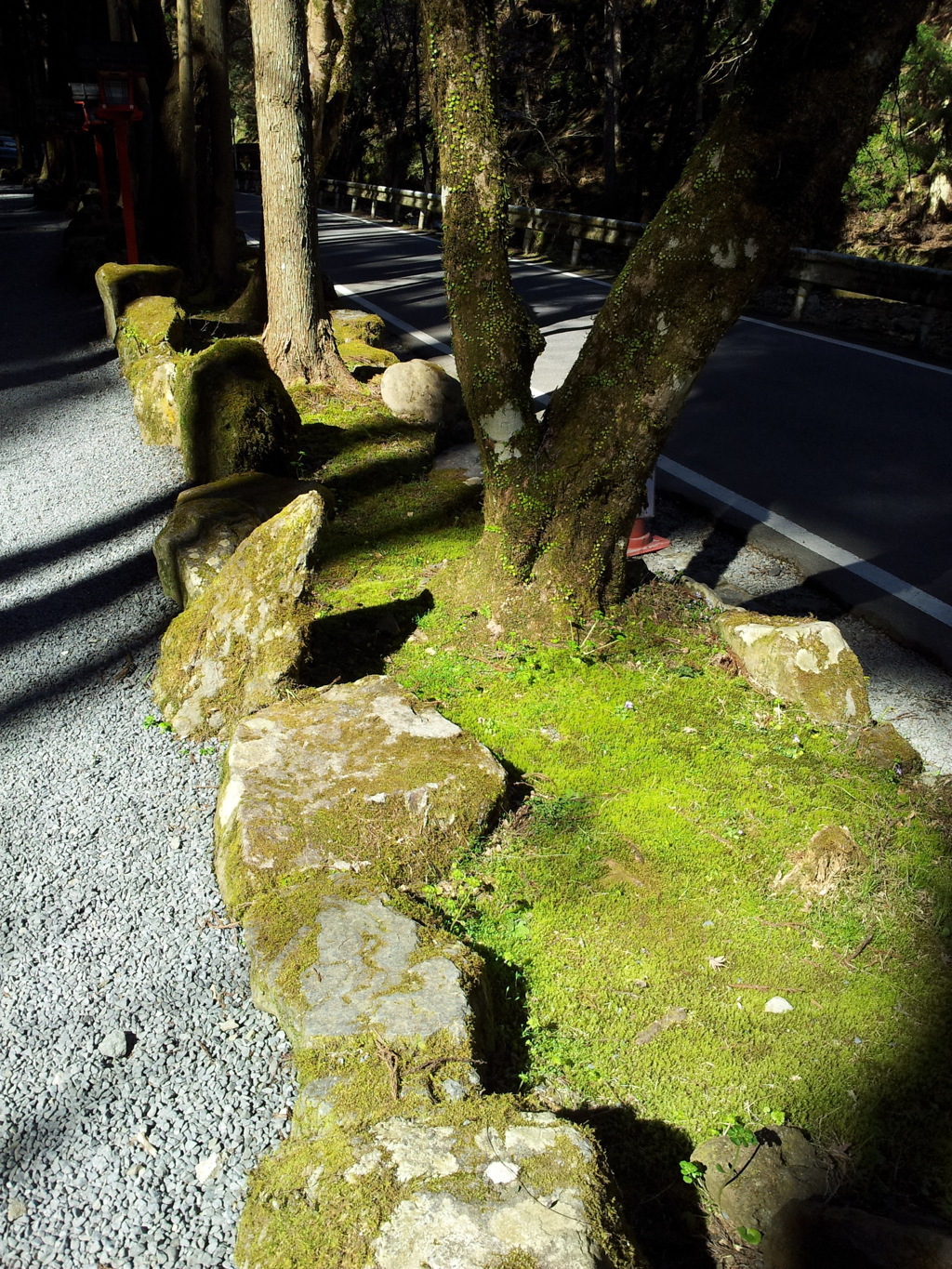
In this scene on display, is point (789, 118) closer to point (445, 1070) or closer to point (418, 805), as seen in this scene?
point (418, 805)

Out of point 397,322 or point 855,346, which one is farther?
point 397,322

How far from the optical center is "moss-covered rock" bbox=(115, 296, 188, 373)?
369 inches

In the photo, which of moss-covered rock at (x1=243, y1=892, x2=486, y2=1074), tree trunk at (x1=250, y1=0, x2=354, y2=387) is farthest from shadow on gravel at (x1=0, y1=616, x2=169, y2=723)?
tree trunk at (x1=250, y1=0, x2=354, y2=387)

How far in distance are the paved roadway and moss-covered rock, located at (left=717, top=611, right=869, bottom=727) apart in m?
0.93

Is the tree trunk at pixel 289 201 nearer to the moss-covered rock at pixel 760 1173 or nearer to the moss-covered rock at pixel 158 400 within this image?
the moss-covered rock at pixel 158 400

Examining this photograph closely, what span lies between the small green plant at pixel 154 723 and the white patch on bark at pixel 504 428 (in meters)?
1.91

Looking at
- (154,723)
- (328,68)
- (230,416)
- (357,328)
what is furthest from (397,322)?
(154,723)

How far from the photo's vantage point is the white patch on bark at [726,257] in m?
3.85

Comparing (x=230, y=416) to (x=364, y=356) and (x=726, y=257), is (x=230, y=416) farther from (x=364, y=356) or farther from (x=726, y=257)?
(x=726, y=257)

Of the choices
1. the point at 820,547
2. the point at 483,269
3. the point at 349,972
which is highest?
the point at 483,269

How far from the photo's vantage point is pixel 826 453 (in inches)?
301

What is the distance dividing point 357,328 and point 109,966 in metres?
8.82

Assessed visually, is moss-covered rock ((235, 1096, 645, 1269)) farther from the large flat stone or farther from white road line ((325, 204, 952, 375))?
white road line ((325, 204, 952, 375))

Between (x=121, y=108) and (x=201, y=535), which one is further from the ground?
(x=121, y=108)
